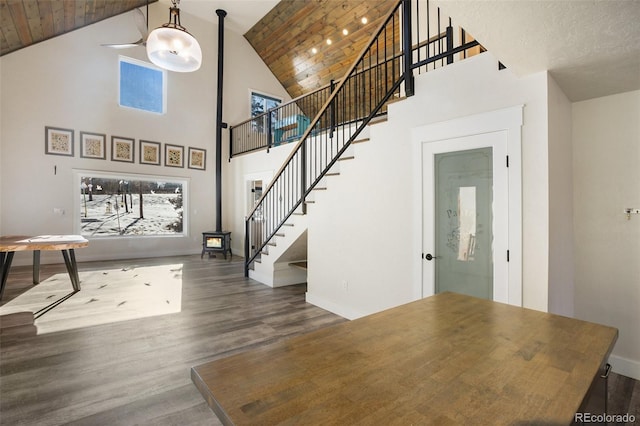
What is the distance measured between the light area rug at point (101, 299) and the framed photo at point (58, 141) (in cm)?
285

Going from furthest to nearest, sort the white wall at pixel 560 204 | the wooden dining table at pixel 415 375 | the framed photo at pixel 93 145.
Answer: the framed photo at pixel 93 145
the white wall at pixel 560 204
the wooden dining table at pixel 415 375

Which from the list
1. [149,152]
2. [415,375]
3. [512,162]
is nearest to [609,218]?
[512,162]

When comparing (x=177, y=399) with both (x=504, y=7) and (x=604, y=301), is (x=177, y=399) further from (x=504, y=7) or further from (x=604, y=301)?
(x=604, y=301)

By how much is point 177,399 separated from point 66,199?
685cm

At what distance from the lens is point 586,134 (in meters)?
2.70

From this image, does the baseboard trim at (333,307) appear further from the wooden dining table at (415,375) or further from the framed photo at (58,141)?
the framed photo at (58,141)

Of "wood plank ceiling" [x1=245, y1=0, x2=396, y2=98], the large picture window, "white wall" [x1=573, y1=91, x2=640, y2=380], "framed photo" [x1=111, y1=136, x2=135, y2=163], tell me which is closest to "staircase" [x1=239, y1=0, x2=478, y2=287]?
"wood plank ceiling" [x1=245, y1=0, x2=396, y2=98]

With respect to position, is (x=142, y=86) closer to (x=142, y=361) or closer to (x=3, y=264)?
(x=3, y=264)

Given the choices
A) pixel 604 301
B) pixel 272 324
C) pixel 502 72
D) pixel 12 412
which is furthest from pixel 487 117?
pixel 12 412

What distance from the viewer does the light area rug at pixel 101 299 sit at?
3.62 m

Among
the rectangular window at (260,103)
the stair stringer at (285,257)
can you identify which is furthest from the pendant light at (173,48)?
the rectangular window at (260,103)

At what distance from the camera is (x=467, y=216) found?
110 inches

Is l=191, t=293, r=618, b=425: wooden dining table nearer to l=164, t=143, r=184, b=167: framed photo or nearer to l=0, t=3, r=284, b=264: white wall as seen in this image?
l=0, t=3, r=284, b=264: white wall

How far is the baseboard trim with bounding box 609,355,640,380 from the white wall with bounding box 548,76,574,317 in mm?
441
